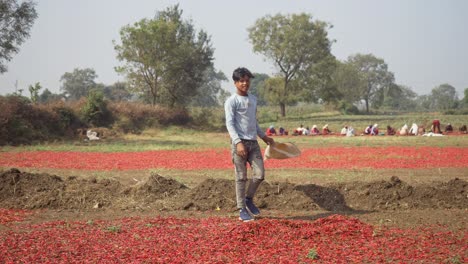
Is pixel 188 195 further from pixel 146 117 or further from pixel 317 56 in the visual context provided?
pixel 317 56

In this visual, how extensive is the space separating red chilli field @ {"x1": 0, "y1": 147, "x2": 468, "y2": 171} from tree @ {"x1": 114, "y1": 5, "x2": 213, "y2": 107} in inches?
1124

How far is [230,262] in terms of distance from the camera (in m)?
5.98

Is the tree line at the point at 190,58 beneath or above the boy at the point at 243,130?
above

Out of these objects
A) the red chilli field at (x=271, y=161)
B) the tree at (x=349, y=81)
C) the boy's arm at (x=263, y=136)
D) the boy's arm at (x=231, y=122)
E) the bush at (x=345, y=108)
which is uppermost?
the tree at (x=349, y=81)

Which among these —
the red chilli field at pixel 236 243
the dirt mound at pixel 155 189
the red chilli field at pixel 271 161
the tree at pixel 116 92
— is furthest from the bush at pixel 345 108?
the red chilli field at pixel 236 243

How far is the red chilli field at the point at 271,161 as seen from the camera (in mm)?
17984

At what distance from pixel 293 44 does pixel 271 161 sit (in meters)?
49.3

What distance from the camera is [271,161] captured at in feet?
67.2

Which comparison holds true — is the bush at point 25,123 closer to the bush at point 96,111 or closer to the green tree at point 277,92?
the bush at point 96,111

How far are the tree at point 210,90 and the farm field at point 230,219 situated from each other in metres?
88.3

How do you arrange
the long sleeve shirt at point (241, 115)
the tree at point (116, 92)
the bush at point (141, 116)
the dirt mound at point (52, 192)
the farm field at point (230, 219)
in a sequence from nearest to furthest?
the farm field at point (230, 219) → the long sleeve shirt at point (241, 115) → the dirt mound at point (52, 192) → the bush at point (141, 116) → the tree at point (116, 92)

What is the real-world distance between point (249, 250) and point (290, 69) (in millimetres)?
65082

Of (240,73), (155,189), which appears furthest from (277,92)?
(240,73)

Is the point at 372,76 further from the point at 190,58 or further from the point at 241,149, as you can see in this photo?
the point at 241,149
